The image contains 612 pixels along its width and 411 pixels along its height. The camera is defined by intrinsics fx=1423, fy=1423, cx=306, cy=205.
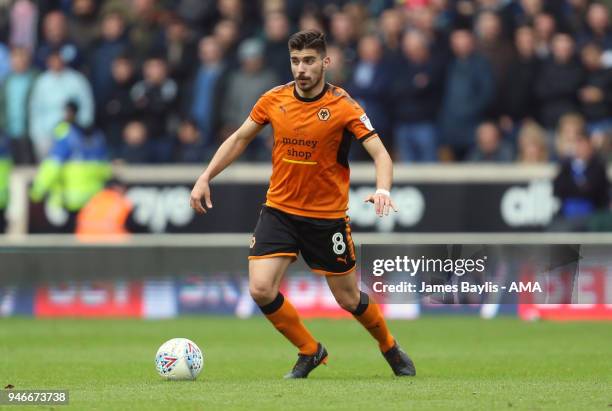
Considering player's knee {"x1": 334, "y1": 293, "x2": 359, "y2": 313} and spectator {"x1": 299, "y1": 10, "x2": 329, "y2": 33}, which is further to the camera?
spectator {"x1": 299, "y1": 10, "x2": 329, "y2": 33}

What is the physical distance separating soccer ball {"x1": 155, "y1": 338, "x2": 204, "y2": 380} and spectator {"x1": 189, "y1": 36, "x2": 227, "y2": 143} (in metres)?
10.3

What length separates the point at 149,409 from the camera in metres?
8.52

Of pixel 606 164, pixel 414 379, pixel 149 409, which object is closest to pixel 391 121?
pixel 606 164

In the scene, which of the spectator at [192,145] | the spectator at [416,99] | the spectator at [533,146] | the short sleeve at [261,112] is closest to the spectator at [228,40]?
the spectator at [192,145]

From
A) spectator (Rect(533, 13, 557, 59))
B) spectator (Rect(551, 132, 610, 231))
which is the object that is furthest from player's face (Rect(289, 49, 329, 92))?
spectator (Rect(533, 13, 557, 59))

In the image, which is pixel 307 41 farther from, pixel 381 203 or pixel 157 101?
pixel 157 101

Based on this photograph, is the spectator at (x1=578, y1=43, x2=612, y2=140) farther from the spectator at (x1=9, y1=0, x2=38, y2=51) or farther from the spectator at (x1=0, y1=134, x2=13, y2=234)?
the spectator at (x1=9, y1=0, x2=38, y2=51)

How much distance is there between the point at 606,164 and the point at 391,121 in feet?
10.1

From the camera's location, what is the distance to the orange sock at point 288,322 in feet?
34.3

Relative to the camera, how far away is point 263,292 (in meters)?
10.3

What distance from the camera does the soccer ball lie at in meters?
10.3

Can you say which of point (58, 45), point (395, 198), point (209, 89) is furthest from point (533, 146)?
point (58, 45)

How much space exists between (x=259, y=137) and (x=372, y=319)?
10130 mm

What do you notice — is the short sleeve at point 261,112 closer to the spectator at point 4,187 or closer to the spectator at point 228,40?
the spectator at point 4,187
